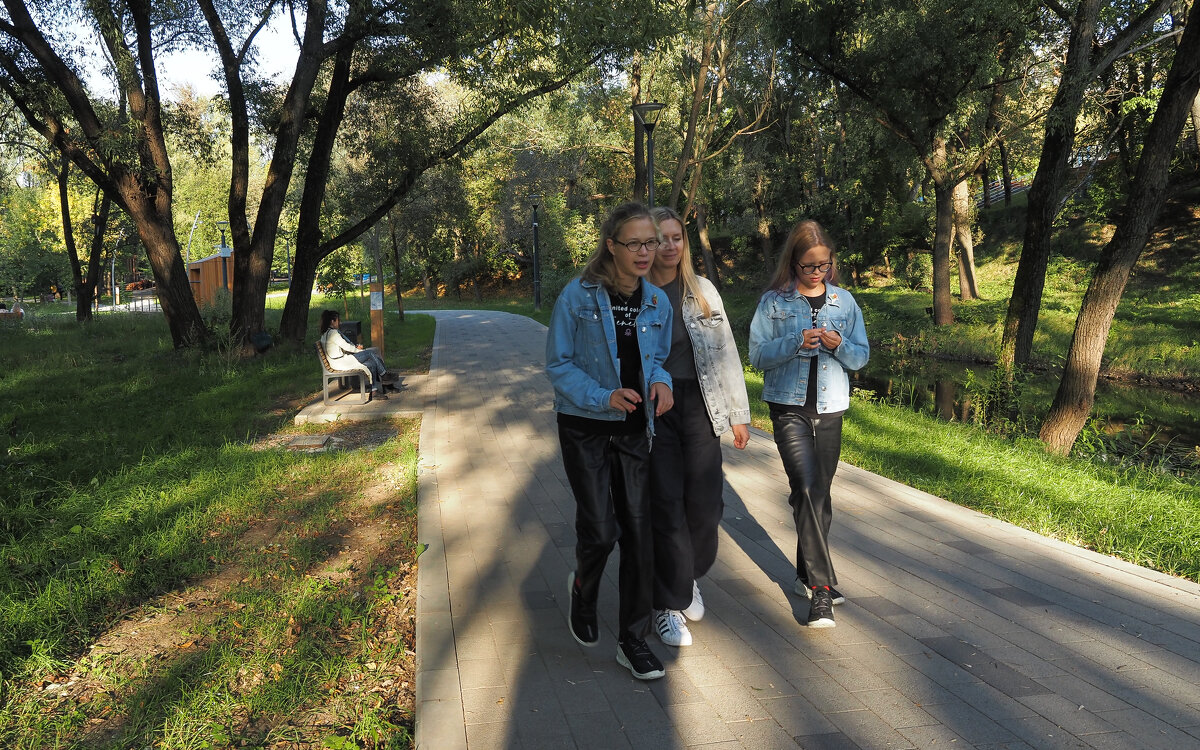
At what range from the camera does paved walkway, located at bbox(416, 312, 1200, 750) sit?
9.45 ft

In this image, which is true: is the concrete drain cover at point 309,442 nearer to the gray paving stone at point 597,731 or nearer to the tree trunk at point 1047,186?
the gray paving stone at point 597,731

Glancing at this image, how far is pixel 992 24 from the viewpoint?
15836 millimetres

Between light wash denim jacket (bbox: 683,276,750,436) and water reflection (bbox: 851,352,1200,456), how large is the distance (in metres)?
8.03

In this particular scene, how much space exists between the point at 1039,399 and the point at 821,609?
12.1m

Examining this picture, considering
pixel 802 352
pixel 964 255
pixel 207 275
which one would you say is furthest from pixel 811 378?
pixel 207 275

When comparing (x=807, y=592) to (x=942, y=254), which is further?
(x=942, y=254)

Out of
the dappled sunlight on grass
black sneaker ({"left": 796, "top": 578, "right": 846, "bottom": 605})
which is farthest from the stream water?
black sneaker ({"left": 796, "top": 578, "right": 846, "bottom": 605})

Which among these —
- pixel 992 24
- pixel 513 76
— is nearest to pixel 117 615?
pixel 513 76

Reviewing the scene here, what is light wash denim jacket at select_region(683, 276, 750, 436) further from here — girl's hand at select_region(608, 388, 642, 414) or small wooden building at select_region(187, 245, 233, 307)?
small wooden building at select_region(187, 245, 233, 307)

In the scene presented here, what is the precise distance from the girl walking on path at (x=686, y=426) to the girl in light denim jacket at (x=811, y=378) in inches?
11.4

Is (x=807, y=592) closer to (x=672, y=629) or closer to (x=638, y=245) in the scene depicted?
(x=672, y=629)

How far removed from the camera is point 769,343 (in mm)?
3824

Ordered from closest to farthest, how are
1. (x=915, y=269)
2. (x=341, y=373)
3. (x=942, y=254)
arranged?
1. (x=341, y=373)
2. (x=942, y=254)
3. (x=915, y=269)

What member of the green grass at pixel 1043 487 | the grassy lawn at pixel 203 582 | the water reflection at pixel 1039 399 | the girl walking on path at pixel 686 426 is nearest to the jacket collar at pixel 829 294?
the girl walking on path at pixel 686 426
